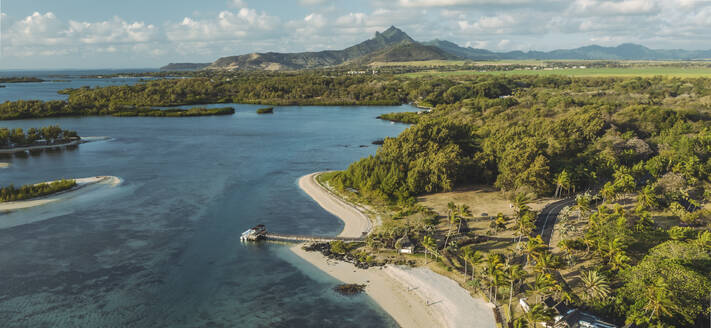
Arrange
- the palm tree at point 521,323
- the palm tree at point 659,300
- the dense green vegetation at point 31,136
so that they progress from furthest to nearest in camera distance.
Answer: the dense green vegetation at point 31,136, the palm tree at point 521,323, the palm tree at point 659,300

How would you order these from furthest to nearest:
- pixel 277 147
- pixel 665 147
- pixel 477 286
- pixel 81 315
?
pixel 277 147, pixel 665 147, pixel 477 286, pixel 81 315

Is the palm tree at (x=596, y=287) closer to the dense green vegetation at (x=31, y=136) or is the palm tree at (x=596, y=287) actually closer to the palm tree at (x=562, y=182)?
the palm tree at (x=562, y=182)

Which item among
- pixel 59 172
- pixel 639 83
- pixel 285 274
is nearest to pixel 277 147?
pixel 59 172

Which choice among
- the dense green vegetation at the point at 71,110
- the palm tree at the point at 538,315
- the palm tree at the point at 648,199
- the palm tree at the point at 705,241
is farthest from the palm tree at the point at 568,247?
the dense green vegetation at the point at 71,110

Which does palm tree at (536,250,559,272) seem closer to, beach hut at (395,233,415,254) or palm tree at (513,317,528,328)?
palm tree at (513,317,528,328)

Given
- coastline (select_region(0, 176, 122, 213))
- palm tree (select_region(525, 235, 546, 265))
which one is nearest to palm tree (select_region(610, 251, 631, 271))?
palm tree (select_region(525, 235, 546, 265))

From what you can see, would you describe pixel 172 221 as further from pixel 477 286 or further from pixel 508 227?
pixel 508 227
